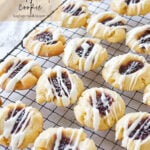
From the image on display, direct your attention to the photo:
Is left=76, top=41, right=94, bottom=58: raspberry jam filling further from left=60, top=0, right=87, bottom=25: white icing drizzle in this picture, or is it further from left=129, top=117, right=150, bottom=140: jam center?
left=129, top=117, right=150, bottom=140: jam center

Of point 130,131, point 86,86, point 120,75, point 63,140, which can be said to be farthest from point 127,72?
point 63,140

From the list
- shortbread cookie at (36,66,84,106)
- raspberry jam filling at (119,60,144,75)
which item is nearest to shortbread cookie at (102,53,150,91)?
raspberry jam filling at (119,60,144,75)

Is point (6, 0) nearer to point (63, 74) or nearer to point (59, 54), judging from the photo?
point (59, 54)

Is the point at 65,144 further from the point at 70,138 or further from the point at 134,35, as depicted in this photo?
the point at 134,35

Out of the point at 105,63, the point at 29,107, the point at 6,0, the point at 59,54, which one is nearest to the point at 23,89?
the point at 29,107

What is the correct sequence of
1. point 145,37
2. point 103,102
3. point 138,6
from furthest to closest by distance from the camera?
1. point 138,6
2. point 145,37
3. point 103,102
